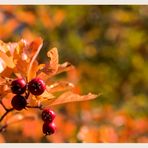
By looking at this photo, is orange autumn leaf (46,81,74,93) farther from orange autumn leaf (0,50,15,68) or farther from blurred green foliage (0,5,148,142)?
blurred green foliage (0,5,148,142)

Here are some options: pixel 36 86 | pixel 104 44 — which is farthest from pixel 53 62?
pixel 104 44

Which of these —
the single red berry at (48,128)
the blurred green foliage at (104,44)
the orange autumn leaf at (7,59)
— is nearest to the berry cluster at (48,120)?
the single red berry at (48,128)

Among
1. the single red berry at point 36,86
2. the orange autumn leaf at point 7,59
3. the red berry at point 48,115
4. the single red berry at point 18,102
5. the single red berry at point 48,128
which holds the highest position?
the orange autumn leaf at point 7,59

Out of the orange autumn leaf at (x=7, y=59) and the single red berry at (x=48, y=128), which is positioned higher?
the orange autumn leaf at (x=7, y=59)

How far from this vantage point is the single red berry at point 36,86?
1127 millimetres

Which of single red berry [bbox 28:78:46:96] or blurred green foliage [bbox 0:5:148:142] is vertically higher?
single red berry [bbox 28:78:46:96]

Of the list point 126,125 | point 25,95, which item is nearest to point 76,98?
point 25,95

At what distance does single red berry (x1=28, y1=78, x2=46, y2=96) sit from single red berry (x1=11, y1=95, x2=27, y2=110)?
2 cm

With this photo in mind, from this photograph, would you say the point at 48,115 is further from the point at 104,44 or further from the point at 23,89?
the point at 104,44

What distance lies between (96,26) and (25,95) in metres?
2.18

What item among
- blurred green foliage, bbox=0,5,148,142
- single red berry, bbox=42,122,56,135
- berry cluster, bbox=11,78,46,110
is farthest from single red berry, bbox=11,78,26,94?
blurred green foliage, bbox=0,5,148,142

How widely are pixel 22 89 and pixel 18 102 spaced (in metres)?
0.02

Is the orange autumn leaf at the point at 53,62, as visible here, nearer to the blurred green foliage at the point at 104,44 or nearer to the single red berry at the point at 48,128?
the single red berry at the point at 48,128

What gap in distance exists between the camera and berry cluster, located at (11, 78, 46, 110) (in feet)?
3.68
